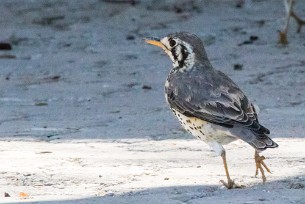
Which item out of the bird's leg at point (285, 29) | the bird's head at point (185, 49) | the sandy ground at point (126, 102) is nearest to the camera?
the sandy ground at point (126, 102)

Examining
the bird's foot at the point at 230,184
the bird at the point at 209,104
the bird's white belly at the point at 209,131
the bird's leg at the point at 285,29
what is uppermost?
the bird at the point at 209,104

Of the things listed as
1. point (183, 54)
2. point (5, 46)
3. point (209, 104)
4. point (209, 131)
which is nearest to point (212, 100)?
point (209, 104)

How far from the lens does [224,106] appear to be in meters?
6.41

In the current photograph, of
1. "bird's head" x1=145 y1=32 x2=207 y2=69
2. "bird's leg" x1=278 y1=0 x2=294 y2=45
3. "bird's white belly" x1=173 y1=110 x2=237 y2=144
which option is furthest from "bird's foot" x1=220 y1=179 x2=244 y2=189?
"bird's leg" x1=278 y1=0 x2=294 y2=45

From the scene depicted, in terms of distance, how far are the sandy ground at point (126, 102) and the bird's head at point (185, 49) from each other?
0.71m

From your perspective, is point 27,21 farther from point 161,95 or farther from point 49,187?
point 49,187

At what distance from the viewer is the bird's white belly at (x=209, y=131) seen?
639 centimetres

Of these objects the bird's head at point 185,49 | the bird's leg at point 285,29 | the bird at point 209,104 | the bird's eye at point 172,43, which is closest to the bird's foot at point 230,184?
the bird at point 209,104

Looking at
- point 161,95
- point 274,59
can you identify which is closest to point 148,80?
point 161,95

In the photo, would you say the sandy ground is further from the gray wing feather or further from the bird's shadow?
the gray wing feather

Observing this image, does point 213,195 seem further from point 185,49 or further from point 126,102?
point 126,102

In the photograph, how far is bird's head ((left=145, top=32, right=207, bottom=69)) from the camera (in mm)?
6828

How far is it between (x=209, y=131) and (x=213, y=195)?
40 cm

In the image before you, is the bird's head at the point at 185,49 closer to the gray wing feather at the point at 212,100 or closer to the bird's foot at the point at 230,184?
the gray wing feather at the point at 212,100
